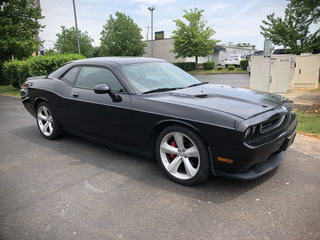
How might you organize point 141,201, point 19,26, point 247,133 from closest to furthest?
point 247,133 < point 141,201 < point 19,26

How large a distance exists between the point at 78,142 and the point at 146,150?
1956mm

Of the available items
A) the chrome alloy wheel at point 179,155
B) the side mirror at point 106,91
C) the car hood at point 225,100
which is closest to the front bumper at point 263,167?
the chrome alloy wheel at point 179,155

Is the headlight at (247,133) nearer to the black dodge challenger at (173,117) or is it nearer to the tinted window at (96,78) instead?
the black dodge challenger at (173,117)

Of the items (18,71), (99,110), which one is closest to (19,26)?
(18,71)

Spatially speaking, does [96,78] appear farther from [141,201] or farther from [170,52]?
[170,52]

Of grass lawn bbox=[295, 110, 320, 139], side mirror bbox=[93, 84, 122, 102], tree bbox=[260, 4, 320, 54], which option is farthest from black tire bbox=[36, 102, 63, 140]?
tree bbox=[260, 4, 320, 54]

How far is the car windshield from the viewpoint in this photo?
3.76 metres

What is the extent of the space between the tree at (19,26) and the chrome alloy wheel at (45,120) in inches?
537

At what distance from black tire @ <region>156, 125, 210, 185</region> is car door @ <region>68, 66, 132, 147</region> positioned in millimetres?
591

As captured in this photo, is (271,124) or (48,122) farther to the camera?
(48,122)

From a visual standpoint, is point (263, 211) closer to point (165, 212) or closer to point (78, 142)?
point (165, 212)

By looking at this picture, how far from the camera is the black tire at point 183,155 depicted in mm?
2973

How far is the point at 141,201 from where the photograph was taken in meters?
2.92

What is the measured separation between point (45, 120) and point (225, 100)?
11.4 ft
